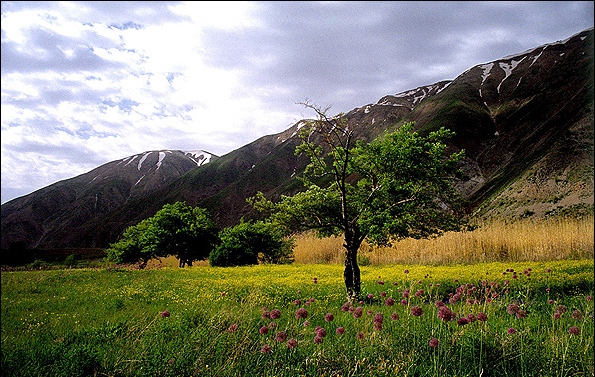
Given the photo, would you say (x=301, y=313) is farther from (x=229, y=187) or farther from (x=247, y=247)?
(x=229, y=187)

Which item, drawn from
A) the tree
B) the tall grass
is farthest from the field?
the tall grass

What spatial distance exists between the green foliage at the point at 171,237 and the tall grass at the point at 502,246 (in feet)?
25.5

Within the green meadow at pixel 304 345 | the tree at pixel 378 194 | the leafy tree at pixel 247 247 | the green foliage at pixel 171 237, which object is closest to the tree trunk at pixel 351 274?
the tree at pixel 378 194

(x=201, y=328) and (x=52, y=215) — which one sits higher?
(x=52, y=215)

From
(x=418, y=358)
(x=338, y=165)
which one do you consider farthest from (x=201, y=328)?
→ (x=338, y=165)

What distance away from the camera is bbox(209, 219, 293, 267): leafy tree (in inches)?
675

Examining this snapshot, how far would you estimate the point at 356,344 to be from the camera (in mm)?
3367

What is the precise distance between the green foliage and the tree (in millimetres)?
11568

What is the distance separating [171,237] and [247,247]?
3652 mm

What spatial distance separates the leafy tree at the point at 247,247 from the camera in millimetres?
17141

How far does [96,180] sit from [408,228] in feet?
61.3

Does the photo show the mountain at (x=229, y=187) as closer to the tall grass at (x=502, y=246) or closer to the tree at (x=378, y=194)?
the tree at (x=378, y=194)

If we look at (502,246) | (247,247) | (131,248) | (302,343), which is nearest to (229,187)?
(247,247)

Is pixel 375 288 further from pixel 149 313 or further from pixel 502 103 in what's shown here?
pixel 502 103
